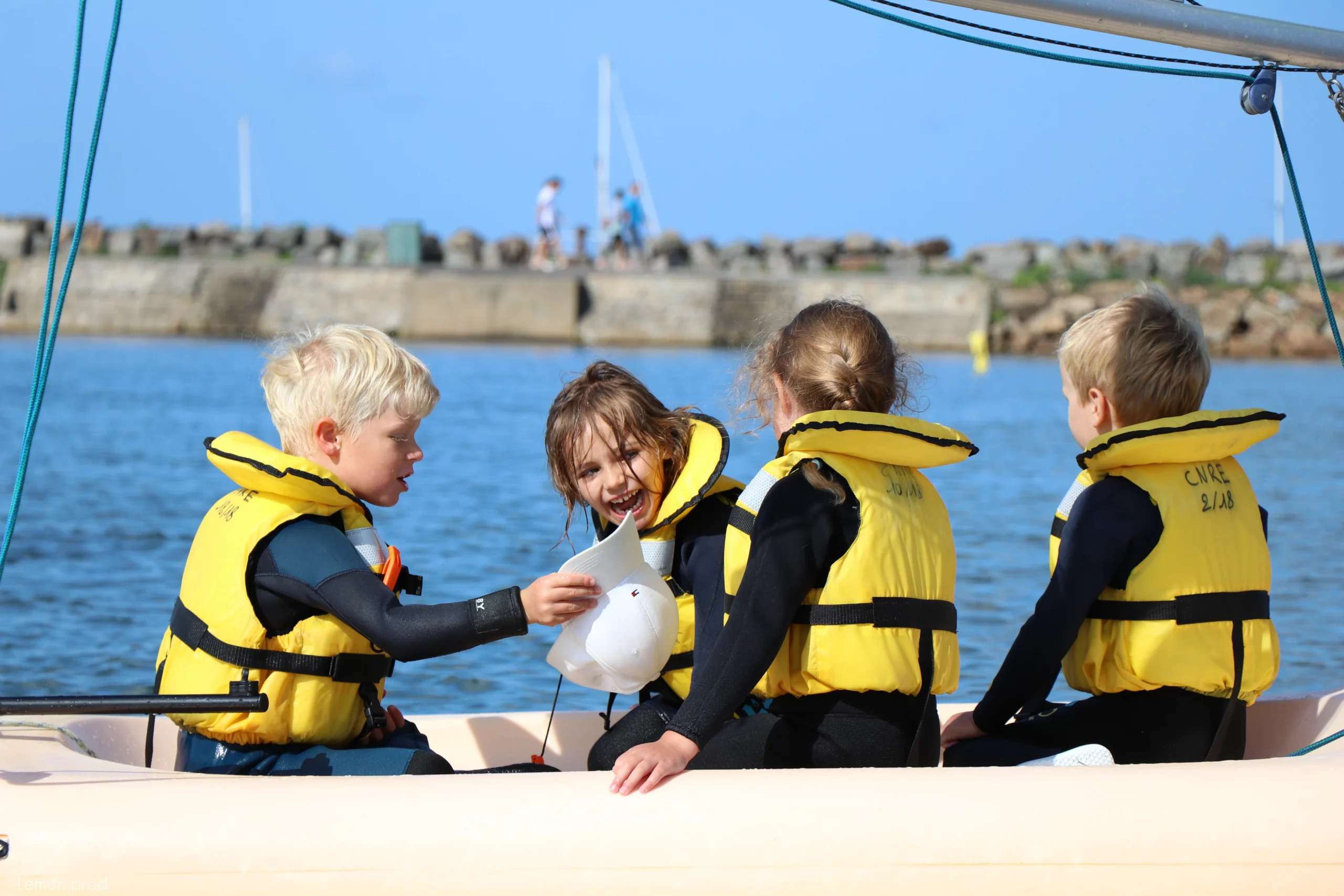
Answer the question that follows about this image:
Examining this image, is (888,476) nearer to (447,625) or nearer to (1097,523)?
(1097,523)

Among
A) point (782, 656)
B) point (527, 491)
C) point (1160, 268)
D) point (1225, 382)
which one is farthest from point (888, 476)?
point (1160, 268)

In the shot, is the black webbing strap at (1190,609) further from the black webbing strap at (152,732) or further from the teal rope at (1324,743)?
the black webbing strap at (152,732)

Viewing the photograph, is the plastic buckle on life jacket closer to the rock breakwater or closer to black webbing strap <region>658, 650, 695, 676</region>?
black webbing strap <region>658, 650, 695, 676</region>

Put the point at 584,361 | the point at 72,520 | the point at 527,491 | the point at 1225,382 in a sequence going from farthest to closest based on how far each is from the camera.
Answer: the point at 584,361, the point at 1225,382, the point at 527,491, the point at 72,520

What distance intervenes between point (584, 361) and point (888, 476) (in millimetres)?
13878

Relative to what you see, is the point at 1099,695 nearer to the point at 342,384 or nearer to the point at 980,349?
the point at 342,384

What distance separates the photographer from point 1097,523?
2.25m

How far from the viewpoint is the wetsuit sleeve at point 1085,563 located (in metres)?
2.23

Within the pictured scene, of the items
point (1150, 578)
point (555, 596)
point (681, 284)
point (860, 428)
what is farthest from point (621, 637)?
point (681, 284)

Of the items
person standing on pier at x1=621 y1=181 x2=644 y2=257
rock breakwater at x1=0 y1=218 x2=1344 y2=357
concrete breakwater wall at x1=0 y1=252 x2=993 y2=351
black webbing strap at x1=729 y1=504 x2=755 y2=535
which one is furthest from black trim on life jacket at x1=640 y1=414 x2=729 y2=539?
person standing on pier at x1=621 y1=181 x2=644 y2=257

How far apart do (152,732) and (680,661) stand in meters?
0.94

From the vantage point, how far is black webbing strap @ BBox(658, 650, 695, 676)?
2.44 m

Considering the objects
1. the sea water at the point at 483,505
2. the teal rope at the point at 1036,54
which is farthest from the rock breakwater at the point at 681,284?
the teal rope at the point at 1036,54

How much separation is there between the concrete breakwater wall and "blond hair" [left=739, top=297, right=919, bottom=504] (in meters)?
14.7
